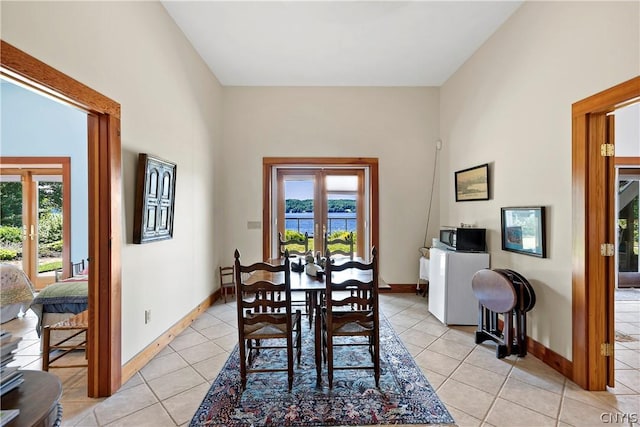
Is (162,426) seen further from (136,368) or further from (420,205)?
(420,205)

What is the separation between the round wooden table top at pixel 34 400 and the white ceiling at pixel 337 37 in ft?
10.3

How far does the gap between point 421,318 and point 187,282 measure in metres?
2.92

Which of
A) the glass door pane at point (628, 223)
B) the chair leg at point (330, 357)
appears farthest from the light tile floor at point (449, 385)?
the glass door pane at point (628, 223)

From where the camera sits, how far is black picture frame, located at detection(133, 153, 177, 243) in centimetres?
247

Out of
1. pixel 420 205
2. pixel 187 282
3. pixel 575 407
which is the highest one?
pixel 420 205

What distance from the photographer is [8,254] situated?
191 inches

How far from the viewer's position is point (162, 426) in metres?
1.82

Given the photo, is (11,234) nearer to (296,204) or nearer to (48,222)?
(48,222)

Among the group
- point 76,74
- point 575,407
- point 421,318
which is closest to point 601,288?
point 575,407

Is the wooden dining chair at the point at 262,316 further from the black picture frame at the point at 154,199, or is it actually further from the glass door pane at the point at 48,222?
the glass door pane at the point at 48,222

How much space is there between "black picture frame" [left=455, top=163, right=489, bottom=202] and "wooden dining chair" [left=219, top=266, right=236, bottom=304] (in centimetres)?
356

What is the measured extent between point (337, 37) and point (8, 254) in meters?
6.22

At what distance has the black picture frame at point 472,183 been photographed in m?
3.51

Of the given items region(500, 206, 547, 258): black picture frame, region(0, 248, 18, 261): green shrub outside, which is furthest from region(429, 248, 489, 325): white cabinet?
region(0, 248, 18, 261): green shrub outside
